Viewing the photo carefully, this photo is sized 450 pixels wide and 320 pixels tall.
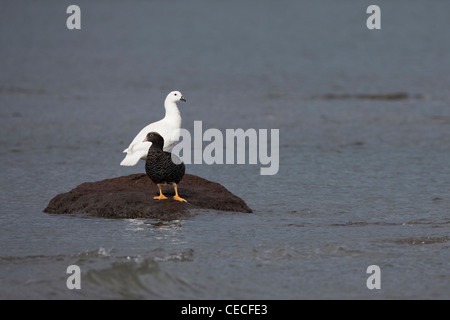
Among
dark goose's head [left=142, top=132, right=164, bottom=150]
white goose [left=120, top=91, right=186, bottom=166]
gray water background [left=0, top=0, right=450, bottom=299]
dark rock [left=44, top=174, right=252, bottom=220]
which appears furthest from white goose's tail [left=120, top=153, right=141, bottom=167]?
gray water background [left=0, top=0, right=450, bottom=299]

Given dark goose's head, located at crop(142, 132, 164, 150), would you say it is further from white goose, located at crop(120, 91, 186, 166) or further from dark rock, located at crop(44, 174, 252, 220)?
dark rock, located at crop(44, 174, 252, 220)

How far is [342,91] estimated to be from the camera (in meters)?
28.1

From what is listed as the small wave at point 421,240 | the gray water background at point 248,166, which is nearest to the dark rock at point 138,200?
the gray water background at point 248,166

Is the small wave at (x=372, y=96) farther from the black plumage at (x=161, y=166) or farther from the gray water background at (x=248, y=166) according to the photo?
the black plumage at (x=161, y=166)

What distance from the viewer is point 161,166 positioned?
11.0m

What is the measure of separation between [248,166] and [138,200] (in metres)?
5.42

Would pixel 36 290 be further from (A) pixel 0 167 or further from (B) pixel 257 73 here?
(B) pixel 257 73

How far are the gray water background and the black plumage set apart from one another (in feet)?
1.90

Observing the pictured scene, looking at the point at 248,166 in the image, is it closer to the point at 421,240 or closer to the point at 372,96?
the point at 421,240

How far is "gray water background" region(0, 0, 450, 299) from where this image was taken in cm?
897

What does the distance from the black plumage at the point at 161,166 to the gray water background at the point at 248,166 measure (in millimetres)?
580

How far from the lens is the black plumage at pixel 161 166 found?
1103 cm
